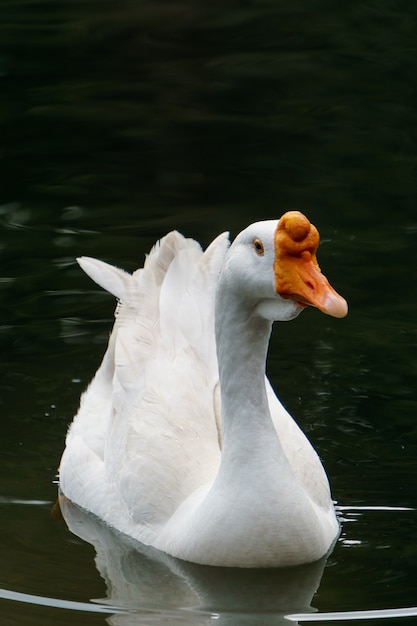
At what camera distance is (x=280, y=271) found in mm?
7133

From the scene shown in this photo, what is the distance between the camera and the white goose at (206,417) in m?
7.39

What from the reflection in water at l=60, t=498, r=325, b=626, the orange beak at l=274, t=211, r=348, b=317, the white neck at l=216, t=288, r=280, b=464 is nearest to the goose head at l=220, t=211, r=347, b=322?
the orange beak at l=274, t=211, r=348, b=317

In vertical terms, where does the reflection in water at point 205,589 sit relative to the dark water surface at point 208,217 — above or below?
below

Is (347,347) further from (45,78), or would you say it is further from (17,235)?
(45,78)

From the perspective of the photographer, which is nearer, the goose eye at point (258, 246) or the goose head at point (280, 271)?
the goose head at point (280, 271)

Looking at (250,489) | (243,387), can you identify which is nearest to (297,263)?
(243,387)

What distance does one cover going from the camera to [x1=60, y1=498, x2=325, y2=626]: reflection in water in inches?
303

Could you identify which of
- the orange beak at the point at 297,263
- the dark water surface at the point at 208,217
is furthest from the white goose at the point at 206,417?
the dark water surface at the point at 208,217

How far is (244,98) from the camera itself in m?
17.0

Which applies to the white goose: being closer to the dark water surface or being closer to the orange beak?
the orange beak

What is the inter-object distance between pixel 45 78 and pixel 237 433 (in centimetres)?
1094

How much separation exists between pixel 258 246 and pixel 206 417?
175 centimetres

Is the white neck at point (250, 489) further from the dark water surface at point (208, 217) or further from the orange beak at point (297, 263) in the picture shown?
the orange beak at point (297, 263)

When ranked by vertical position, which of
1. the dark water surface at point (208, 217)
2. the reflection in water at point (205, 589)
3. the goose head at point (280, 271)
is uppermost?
the goose head at point (280, 271)
